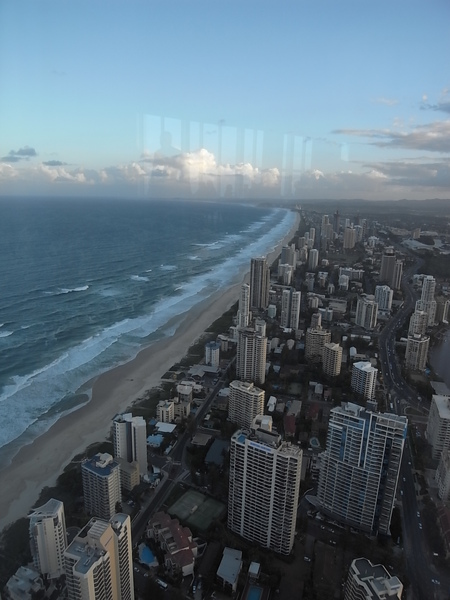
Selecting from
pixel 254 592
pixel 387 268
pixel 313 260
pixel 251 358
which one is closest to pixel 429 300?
pixel 387 268

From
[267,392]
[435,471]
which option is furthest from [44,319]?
[435,471]

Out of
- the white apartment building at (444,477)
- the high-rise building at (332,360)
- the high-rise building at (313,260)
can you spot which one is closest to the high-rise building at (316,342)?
the high-rise building at (332,360)

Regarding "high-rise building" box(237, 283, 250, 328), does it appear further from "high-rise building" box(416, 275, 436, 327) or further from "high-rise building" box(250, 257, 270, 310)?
"high-rise building" box(416, 275, 436, 327)

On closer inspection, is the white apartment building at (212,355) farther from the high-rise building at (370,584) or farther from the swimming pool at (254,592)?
the high-rise building at (370,584)

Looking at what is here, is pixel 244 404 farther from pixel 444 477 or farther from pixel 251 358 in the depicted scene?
pixel 444 477

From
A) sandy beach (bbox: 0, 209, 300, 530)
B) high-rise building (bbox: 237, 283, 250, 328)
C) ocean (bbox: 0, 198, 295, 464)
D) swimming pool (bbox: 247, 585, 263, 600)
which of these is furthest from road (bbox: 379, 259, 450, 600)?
ocean (bbox: 0, 198, 295, 464)

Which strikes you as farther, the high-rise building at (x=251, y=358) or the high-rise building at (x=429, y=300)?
the high-rise building at (x=429, y=300)
